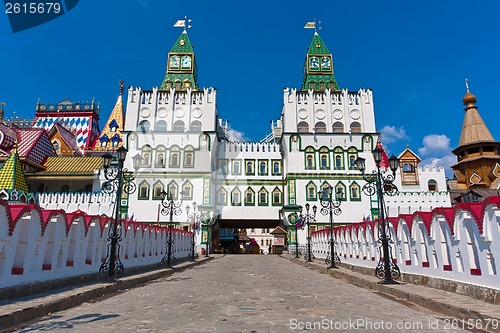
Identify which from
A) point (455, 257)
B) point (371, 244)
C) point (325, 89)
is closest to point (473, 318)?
point (455, 257)

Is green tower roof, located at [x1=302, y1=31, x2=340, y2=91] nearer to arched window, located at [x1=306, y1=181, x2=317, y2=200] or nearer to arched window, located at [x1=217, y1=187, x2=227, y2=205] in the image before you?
arched window, located at [x1=306, y1=181, x2=317, y2=200]

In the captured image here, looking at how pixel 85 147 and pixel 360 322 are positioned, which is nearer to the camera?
→ pixel 360 322

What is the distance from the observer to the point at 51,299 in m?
6.38

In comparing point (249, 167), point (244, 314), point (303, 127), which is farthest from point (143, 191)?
point (244, 314)

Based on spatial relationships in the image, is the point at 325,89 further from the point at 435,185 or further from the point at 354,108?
the point at 435,185

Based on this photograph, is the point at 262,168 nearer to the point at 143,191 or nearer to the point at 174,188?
the point at 174,188

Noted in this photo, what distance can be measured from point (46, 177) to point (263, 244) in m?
46.6

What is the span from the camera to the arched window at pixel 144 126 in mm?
37000

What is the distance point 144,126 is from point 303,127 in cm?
1684

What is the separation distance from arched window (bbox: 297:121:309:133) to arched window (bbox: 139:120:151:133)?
52.0 ft

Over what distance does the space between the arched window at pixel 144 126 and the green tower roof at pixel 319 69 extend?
18511 mm

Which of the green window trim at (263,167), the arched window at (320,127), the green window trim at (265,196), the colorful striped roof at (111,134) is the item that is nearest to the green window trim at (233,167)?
the green window trim at (263,167)

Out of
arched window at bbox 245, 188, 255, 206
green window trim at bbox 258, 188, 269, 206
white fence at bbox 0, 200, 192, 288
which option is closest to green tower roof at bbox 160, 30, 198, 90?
arched window at bbox 245, 188, 255, 206

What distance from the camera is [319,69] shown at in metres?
41.3
